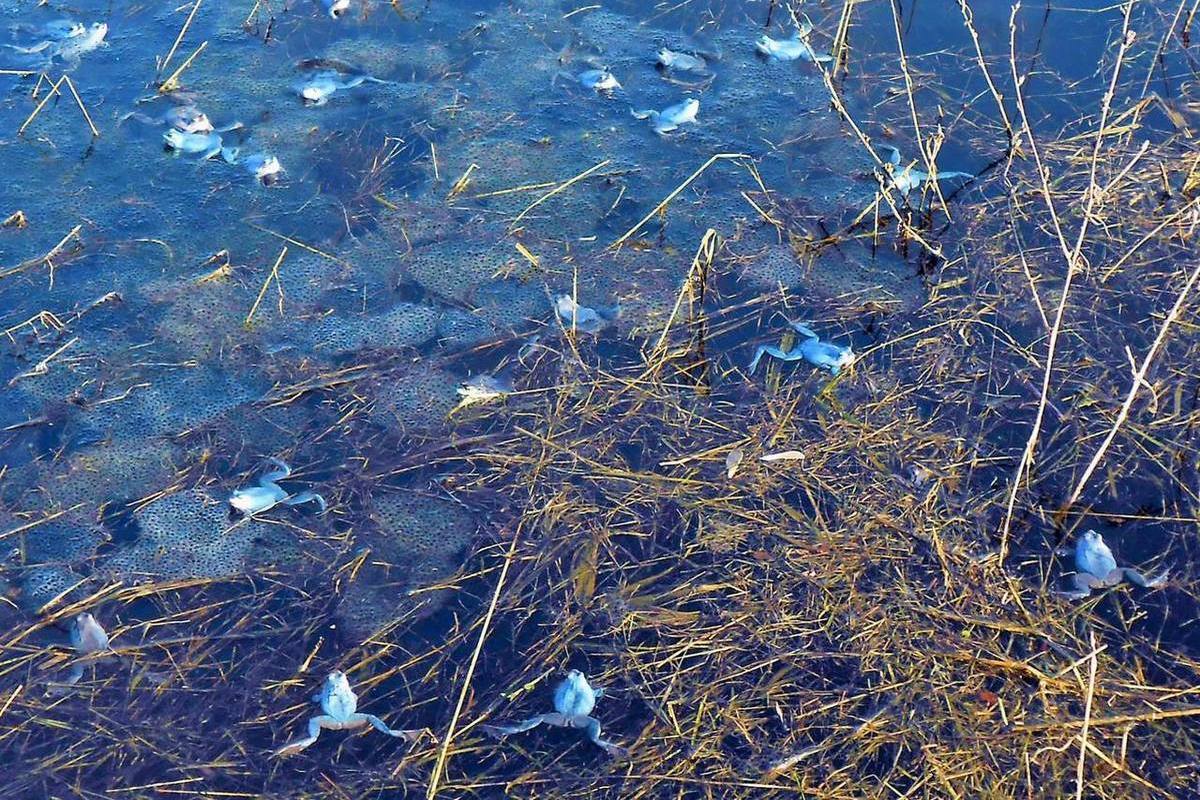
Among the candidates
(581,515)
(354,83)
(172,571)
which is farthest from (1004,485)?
(354,83)

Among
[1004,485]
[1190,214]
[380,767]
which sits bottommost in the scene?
[380,767]

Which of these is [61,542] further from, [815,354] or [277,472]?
[815,354]

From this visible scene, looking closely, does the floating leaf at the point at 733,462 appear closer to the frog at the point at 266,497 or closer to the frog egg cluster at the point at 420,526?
the frog egg cluster at the point at 420,526

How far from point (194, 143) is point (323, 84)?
1.67 feet

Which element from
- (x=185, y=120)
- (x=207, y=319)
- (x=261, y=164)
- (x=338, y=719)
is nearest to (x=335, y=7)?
(x=185, y=120)

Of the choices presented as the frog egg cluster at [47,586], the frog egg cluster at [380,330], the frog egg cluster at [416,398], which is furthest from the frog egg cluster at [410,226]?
the frog egg cluster at [47,586]

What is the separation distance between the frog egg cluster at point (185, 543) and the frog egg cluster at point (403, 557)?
0.27 meters

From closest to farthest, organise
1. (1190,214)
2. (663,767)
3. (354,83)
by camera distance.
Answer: (663,767) → (1190,214) → (354,83)

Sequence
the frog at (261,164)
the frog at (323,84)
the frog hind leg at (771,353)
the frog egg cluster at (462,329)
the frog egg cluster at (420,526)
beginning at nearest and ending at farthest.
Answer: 1. the frog egg cluster at (420,526)
2. the frog hind leg at (771,353)
3. the frog egg cluster at (462,329)
4. the frog at (261,164)
5. the frog at (323,84)

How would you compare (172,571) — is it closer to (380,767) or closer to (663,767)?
(380,767)

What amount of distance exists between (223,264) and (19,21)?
166 cm

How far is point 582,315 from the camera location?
3.00 metres

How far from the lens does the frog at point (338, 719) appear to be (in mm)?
2135

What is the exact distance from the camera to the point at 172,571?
244 centimetres
